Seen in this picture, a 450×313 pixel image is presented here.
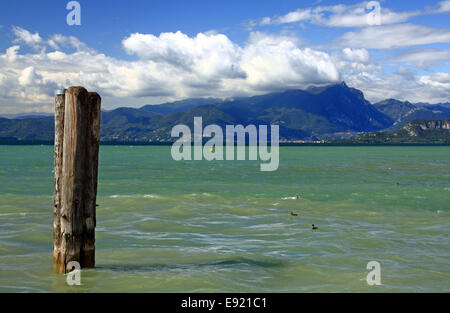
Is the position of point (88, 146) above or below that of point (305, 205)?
above

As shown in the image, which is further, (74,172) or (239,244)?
(239,244)

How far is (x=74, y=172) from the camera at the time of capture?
416 inches

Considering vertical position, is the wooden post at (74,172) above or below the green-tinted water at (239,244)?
above

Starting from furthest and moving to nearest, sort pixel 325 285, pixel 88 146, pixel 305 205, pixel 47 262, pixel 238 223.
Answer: pixel 305 205
pixel 238 223
pixel 47 262
pixel 325 285
pixel 88 146

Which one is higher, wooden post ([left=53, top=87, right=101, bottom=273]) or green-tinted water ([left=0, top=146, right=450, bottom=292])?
wooden post ([left=53, top=87, right=101, bottom=273])

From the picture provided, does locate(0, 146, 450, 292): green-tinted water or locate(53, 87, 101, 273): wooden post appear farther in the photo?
locate(0, 146, 450, 292): green-tinted water

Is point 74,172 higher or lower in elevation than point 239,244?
higher

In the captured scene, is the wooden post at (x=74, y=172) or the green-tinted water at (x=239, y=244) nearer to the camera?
the wooden post at (x=74, y=172)

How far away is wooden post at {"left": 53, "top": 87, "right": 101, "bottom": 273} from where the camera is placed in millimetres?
10594

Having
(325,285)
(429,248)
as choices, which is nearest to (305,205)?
(429,248)

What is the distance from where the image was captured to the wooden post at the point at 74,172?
10594mm

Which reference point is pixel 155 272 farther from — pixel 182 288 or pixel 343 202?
pixel 343 202
